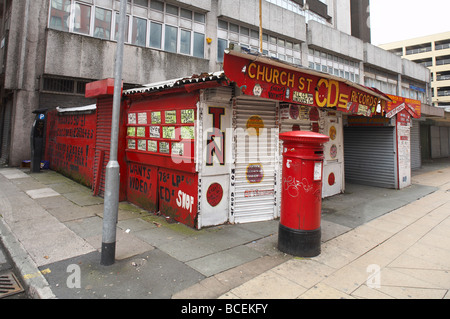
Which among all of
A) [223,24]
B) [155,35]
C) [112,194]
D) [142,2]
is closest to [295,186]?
[112,194]

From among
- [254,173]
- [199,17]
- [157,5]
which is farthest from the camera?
[199,17]

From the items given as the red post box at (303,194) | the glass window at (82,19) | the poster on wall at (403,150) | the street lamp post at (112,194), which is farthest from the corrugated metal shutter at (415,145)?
the glass window at (82,19)

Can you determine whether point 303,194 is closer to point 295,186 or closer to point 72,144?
point 295,186

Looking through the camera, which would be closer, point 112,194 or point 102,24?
point 112,194

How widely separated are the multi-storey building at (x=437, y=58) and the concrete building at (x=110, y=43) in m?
47.6

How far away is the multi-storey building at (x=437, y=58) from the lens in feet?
183

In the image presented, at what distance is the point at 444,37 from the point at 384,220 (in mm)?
69240

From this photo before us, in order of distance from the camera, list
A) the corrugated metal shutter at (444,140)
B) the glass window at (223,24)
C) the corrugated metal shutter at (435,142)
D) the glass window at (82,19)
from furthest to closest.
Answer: the corrugated metal shutter at (444,140)
the corrugated metal shutter at (435,142)
the glass window at (223,24)
the glass window at (82,19)

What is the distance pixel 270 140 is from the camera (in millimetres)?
6379

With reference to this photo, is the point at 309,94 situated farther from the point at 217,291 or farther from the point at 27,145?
the point at 27,145

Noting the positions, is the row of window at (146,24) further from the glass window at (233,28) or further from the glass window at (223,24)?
the glass window at (233,28)

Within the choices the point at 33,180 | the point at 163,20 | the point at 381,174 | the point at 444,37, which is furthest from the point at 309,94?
the point at 444,37

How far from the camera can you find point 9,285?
3.55 meters

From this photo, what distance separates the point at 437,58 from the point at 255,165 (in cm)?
7006
